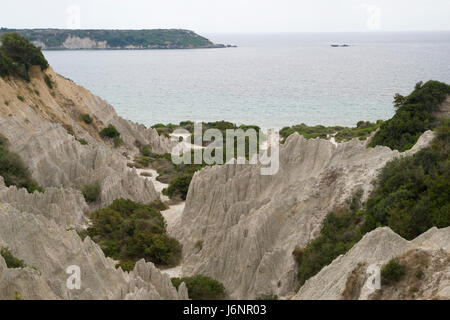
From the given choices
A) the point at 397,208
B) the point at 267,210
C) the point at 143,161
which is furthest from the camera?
the point at 143,161

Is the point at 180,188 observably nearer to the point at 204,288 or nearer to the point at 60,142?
the point at 60,142

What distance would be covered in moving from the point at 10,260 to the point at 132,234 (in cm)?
948

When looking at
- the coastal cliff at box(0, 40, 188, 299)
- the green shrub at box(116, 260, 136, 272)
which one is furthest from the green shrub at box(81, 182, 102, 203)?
the green shrub at box(116, 260, 136, 272)

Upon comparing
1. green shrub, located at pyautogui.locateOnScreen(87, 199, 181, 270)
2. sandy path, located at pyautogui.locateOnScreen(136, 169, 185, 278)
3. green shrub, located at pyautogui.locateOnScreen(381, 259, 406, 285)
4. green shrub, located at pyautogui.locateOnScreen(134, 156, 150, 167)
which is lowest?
sandy path, located at pyautogui.locateOnScreen(136, 169, 185, 278)

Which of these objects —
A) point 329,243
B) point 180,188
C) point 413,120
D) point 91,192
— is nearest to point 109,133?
point 180,188

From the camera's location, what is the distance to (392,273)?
11523 mm

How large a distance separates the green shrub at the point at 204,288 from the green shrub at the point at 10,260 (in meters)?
5.48

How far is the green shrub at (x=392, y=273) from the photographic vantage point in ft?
37.7

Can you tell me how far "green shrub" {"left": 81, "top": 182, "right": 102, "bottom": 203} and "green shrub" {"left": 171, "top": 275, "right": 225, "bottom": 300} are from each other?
10802mm

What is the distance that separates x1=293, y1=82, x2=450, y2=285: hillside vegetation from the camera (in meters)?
15.6

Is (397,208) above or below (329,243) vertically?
above

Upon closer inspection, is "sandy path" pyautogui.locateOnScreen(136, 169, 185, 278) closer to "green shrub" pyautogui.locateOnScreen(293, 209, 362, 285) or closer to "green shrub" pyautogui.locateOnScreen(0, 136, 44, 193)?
"green shrub" pyautogui.locateOnScreen(293, 209, 362, 285)

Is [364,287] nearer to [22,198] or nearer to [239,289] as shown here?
[239,289]

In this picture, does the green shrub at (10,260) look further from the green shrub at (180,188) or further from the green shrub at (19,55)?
the green shrub at (19,55)
